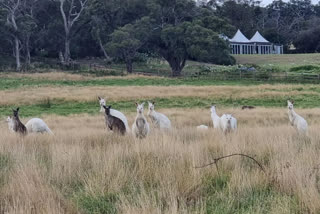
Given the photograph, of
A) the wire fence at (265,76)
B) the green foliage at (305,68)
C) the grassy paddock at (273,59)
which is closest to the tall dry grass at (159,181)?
the wire fence at (265,76)

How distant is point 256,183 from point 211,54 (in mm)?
48244

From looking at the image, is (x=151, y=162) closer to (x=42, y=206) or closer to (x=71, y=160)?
(x=71, y=160)

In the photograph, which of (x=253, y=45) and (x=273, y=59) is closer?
(x=273, y=59)

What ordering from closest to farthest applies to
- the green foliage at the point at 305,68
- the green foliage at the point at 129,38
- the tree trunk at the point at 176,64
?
the green foliage at the point at 305,68, the green foliage at the point at 129,38, the tree trunk at the point at 176,64

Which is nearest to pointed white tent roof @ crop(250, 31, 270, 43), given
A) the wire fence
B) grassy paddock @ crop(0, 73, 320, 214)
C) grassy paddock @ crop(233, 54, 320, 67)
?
grassy paddock @ crop(233, 54, 320, 67)

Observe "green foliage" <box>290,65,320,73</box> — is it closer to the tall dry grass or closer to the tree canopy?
the tree canopy

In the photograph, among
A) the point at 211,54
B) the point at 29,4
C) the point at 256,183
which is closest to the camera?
the point at 256,183

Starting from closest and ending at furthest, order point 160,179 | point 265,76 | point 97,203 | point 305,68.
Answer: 1. point 97,203
2. point 160,179
3. point 265,76
4. point 305,68

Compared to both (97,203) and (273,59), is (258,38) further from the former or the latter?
(97,203)

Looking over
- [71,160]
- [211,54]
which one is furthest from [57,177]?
[211,54]

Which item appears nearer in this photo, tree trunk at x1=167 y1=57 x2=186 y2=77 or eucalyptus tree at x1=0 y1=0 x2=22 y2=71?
tree trunk at x1=167 y1=57 x2=186 y2=77

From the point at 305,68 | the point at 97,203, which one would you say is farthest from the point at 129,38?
the point at 97,203

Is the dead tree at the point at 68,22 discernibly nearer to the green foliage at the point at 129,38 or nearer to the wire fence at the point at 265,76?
the green foliage at the point at 129,38

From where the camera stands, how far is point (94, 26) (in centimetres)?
6425
